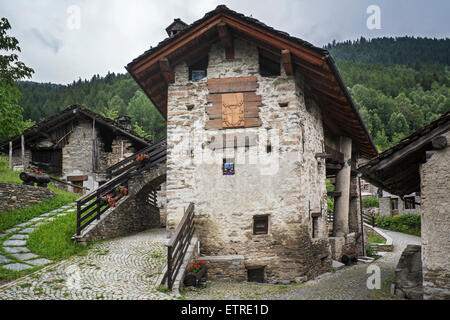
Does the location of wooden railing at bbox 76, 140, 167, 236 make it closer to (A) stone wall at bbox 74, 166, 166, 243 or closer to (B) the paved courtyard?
(A) stone wall at bbox 74, 166, 166, 243

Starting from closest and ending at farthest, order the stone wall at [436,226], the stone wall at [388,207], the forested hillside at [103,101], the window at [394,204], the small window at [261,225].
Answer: the stone wall at [436,226] < the small window at [261,225] < the stone wall at [388,207] < the window at [394,204] < the forested hillside at [103,101]

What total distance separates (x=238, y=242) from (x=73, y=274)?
11.7 ft

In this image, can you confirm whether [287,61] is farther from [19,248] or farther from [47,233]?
[19,248]

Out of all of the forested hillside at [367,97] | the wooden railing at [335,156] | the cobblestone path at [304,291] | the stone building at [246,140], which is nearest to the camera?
the cobblestone path at [304,291]

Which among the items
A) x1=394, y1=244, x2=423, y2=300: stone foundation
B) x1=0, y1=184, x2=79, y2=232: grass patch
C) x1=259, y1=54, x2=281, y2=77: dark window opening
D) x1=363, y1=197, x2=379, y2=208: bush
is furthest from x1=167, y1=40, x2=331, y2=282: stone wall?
x1=363, y1=197, x2=379, y2=208: bush

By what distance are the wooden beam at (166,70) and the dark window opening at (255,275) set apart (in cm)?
515

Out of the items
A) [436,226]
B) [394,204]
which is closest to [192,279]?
[436,226]

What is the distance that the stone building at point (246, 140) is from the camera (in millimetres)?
8039

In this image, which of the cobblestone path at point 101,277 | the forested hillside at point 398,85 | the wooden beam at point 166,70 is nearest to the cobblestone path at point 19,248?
the cobblestone path at point 101,277

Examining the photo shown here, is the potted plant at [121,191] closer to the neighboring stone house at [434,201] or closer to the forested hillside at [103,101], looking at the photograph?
the neighboring stone house at [434,201]

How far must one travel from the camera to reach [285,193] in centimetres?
814

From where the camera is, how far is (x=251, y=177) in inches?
328

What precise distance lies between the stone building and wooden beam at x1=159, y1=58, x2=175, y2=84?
0.03 m

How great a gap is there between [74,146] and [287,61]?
14047 mm
